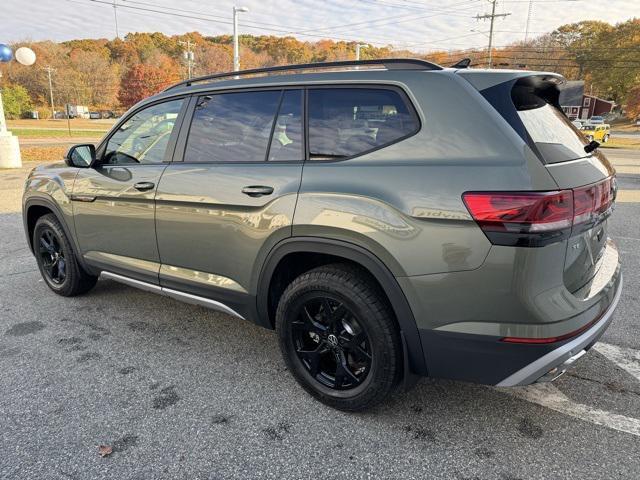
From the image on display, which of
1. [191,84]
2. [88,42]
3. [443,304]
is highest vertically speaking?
[88,42]

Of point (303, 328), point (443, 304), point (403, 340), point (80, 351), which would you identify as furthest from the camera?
point (80, 351)

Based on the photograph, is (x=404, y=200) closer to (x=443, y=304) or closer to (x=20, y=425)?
(x=443, y=304)

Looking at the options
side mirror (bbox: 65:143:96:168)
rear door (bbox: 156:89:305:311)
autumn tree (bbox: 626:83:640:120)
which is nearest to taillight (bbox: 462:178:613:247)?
rear door (bbox: 156:89:305:311)

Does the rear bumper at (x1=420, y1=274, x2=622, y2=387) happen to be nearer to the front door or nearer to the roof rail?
the roof rail

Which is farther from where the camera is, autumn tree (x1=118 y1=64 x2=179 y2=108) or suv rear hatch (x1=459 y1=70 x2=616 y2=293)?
autumn tree (x1=118 y1=64 x2=179 y2=108)

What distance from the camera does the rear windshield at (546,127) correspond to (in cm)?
204

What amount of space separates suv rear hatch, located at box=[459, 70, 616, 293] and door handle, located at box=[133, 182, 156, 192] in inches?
83.1

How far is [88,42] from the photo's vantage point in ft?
307

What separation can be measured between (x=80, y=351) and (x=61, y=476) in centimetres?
129

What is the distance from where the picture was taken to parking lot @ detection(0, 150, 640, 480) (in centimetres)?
212

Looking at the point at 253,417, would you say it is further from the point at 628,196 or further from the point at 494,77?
the point at 628,196

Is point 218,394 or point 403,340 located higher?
point 403,340

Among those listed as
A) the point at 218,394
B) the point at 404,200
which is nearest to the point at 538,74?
the point at 404,200

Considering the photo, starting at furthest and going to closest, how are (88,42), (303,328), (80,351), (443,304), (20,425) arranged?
1. (88,42)
2. (80,351)
3. (303,328)
4. (20,425)
5. (443,304)
